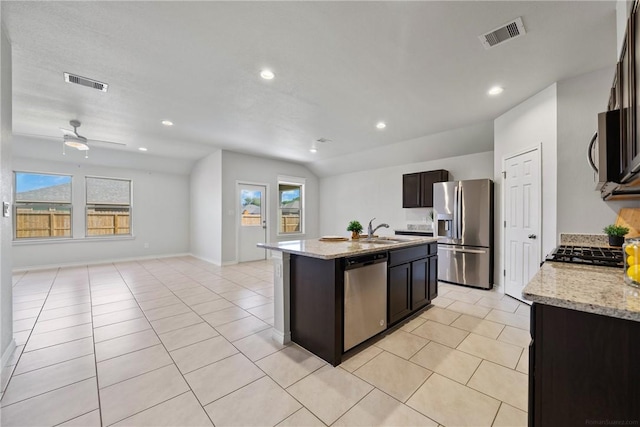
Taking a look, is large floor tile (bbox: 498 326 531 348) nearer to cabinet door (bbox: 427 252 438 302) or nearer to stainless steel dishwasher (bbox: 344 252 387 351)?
cabinet door (bbox: 427 252 438 302)

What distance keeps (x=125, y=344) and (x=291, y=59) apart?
3.22m

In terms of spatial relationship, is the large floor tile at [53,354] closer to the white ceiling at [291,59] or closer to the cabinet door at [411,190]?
the white ceiling at [291,59]

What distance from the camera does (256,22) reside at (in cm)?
205

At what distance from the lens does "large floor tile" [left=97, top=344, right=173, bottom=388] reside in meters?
1.94

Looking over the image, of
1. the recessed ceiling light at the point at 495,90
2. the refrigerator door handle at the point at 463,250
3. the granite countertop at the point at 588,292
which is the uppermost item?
the recessed ceiling light at the point at 495,90

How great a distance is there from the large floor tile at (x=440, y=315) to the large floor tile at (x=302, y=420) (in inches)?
77.4

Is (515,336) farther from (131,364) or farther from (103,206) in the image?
(103,206)

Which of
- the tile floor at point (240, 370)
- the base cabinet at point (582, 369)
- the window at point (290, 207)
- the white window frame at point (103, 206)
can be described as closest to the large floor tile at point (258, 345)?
the tile floor at point (240, 370)

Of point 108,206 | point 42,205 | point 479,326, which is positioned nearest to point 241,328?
point 479,326

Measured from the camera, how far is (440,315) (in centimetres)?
310

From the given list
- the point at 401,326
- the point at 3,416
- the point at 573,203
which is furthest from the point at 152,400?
the point at 573,203

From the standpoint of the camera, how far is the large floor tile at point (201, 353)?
210cm

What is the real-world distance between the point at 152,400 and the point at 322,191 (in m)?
7.14

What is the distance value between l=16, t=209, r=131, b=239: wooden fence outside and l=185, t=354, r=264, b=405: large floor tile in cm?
637
